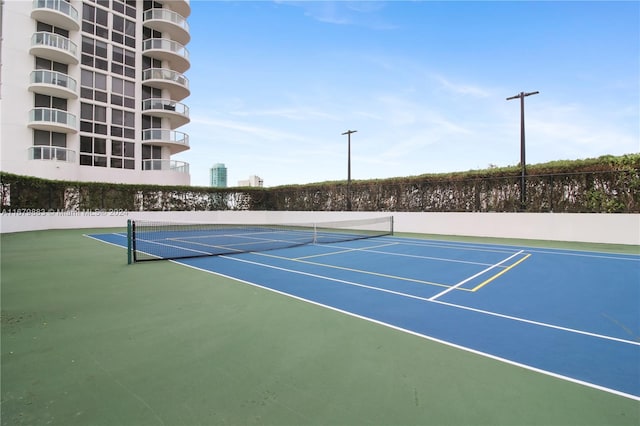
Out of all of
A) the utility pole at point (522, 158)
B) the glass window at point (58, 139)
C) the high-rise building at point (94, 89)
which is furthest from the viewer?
the glass window at point (58, 139)

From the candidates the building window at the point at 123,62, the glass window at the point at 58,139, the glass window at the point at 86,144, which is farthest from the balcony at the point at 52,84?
the building window at the point at 123,62

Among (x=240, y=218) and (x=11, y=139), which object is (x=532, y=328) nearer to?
(x=240, y=218)

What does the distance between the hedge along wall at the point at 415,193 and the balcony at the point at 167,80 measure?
1127cm

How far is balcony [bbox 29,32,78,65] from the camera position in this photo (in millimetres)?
22328

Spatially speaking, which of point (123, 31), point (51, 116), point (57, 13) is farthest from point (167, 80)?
point (51, 116)

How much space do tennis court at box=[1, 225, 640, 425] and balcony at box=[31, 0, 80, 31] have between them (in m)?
26.1

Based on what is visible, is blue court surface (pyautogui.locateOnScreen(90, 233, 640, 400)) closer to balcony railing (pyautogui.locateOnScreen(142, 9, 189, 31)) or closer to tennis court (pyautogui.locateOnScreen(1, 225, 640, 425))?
tennis court (pyautogui.locateOnScreen(1, 225, 640, 425))

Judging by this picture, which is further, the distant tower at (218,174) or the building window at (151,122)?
the distant tower at (218,174)

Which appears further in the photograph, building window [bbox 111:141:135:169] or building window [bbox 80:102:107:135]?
building window [bbox 111:141:135:169]

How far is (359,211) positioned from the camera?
845 inches

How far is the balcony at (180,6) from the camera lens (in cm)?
2975

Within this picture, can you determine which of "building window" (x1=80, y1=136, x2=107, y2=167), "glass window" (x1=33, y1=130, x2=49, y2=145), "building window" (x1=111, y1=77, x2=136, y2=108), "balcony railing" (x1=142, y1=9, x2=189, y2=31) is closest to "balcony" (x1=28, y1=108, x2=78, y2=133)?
"glass window" (x1=33, y1=130, x2=49, y2=145)

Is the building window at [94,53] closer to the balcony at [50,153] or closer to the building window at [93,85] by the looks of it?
the building window at [93,85]

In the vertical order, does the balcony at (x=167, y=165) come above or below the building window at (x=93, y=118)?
below
